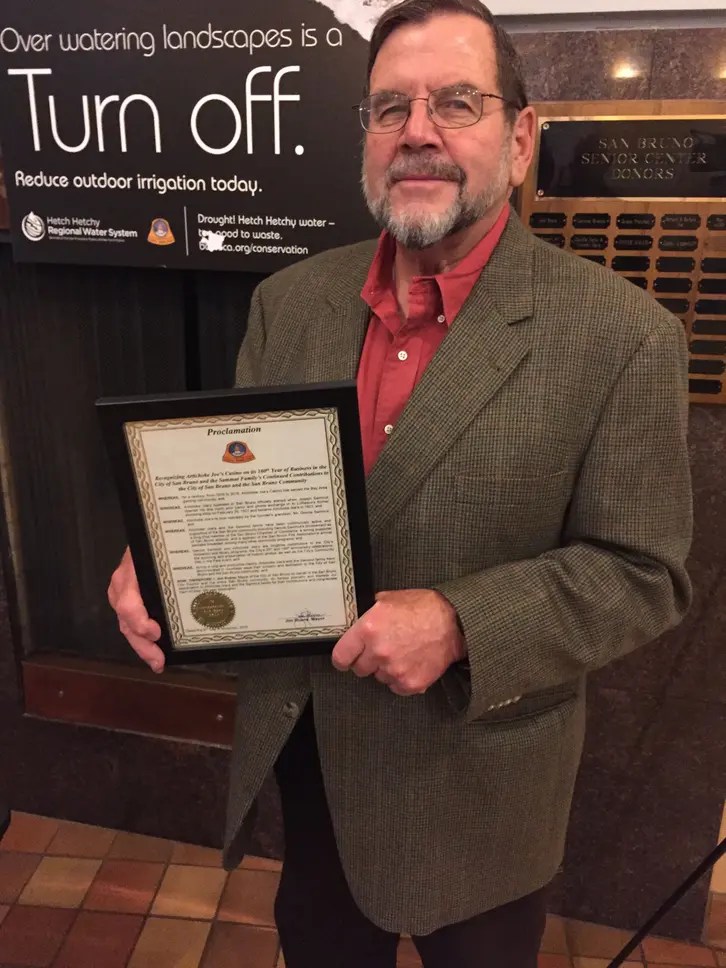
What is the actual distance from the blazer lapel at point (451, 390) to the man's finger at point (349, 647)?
0.14 metres

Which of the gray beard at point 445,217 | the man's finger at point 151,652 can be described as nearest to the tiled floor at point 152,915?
the man's finger at point 151,652

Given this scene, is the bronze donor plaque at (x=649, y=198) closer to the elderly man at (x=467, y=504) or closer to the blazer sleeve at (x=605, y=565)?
the elderly man at (x=467, y=504)

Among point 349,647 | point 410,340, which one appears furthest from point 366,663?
point 410,340

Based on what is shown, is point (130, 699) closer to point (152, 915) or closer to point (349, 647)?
point (152, 915)

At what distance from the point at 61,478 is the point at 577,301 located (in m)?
1.38

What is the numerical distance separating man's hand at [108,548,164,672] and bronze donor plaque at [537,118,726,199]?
0.96 meters

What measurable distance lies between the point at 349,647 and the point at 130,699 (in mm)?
1262

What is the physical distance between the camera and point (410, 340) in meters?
1.03

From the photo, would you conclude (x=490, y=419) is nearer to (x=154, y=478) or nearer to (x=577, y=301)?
(x=577, y=301)

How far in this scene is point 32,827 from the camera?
2.09 metres

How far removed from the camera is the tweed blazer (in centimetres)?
91

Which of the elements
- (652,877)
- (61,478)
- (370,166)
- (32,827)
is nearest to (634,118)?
(370,166)

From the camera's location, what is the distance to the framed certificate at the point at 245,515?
81 centimetres

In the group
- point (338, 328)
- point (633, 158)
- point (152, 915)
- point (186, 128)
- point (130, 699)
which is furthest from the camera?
point (130, 699)
